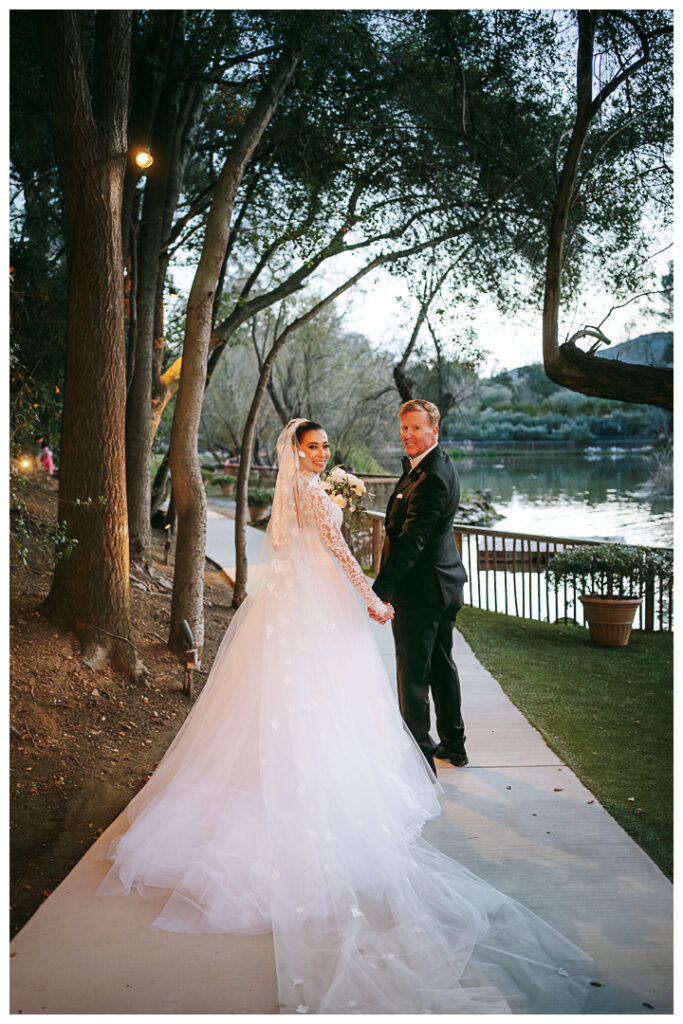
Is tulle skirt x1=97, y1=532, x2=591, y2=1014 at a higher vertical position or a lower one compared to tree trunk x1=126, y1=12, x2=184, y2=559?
lower

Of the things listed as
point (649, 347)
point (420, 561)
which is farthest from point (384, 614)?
point (649, 347)

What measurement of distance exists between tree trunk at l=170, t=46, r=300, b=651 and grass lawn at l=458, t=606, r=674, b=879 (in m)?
2.44

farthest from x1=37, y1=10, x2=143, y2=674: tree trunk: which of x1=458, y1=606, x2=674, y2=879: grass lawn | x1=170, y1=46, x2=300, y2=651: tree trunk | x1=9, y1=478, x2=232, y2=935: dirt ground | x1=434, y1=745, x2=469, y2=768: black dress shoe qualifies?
x1=458, y1=606, x2=674, y2=879: grass lawn

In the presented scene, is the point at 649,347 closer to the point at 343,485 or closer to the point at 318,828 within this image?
the point at 343,485

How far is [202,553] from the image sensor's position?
5793 mm

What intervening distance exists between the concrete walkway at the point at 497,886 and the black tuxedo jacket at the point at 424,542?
941mm

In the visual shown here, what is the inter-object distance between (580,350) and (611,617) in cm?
272

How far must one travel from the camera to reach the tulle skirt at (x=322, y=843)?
218cm

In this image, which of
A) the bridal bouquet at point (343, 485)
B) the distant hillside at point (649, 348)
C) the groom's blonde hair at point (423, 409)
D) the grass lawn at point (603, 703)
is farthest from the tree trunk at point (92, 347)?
the distant hillside at point (649, 348)

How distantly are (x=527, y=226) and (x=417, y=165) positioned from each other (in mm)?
1335

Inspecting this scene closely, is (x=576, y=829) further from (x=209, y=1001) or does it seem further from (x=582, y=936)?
(x=209, y=1001)

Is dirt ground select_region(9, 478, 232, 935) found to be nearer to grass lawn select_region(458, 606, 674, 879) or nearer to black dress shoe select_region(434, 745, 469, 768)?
black dress shoe select_region(434, 745, 469, 768)

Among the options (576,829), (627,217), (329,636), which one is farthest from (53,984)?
(627,217)

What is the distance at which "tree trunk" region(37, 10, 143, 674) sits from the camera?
468cm
